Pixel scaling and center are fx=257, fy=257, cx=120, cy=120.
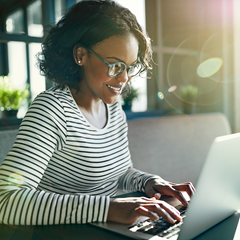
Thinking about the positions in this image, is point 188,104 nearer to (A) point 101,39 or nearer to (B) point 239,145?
(A) point 101,39

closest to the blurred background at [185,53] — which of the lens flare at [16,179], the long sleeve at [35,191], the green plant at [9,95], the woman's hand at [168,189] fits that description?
the green plant at [9,95]

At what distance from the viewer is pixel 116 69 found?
0.98 metres

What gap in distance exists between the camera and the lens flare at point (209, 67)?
2984 millimetres

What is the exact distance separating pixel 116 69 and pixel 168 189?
47cm

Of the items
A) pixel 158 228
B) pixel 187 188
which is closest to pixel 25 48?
pixel 187 188

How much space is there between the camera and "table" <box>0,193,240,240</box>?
1.92ft

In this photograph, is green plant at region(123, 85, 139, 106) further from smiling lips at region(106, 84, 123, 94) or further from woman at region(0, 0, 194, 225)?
smiling lips at region(106, 84, 123, 94)

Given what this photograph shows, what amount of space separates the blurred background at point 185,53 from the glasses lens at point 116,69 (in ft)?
4.41

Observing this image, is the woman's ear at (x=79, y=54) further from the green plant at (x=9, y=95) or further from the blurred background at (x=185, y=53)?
the blurred background at (x=185, y=53)

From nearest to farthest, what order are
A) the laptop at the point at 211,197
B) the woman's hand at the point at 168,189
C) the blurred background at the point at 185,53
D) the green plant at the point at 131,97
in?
1. the laptop at the point at 211,197
2. the woman's hand at the point at 168,189
3. the green plant at the point at 131,97
4. the blurred background at the point at 185,53

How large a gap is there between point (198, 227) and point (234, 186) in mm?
157

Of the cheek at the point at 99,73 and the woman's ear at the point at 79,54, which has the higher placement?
the woman's ear at the point at 79,54

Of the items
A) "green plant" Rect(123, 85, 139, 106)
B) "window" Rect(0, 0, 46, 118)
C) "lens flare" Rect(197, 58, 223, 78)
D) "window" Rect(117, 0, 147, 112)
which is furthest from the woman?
"lens flare" Rect(197, 58, 223, 78)

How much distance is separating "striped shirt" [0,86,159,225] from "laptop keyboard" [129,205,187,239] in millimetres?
94
